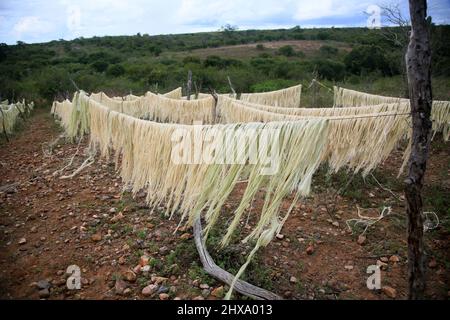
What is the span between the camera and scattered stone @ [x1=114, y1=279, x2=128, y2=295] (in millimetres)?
3223

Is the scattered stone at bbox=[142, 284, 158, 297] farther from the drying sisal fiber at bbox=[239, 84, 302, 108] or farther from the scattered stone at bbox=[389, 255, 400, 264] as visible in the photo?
the drying sisal fiber at bbox=[239, 84, 302, 108]

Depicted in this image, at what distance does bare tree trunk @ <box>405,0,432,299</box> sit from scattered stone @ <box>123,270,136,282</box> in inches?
109

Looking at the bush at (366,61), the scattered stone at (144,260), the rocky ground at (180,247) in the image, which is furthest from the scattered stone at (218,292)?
the bush at (366,61)

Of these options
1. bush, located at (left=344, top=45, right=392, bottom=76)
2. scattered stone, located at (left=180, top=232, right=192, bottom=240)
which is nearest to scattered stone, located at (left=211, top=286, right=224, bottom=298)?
scattered stone, located at (left=180, top=232, right=192, bottom=240)

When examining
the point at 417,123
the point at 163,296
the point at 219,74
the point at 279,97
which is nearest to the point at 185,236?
the point at 163,296

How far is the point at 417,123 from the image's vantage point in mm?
2504

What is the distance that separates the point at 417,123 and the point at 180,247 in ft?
9.60

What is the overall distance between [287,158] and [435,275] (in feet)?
7.73

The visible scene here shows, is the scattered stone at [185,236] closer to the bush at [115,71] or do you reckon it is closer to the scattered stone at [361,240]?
the scattered stone at [361,240]

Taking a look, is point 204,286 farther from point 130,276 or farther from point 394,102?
point 394,102

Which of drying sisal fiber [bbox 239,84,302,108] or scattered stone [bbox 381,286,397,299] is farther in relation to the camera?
drying sisal fiber [bbox 239,84,302,108]

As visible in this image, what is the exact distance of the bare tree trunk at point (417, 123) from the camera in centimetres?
238

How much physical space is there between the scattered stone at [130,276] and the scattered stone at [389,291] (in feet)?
8.84
